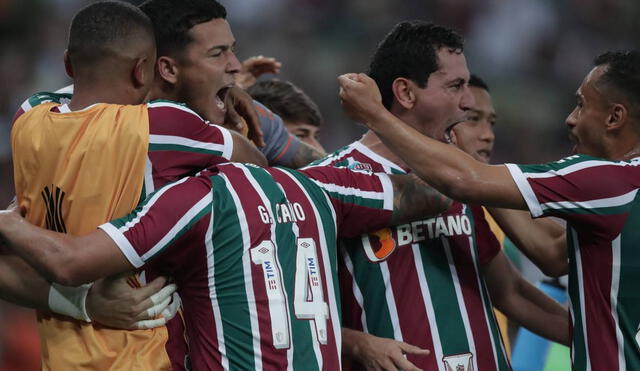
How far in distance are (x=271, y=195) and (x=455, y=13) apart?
29.6 feet

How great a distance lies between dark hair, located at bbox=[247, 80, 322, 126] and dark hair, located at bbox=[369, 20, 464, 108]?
186cm

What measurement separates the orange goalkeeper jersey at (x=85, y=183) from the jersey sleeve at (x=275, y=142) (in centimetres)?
158

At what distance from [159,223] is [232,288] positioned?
1.15ft

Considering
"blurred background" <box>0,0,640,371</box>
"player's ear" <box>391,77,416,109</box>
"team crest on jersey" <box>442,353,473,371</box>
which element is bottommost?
"team crest on jersey" <box>442,353,473,371</box>

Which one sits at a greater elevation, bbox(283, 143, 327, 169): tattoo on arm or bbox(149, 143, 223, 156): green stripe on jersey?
bbox(283, 143, 327, 169): tattoo on arm

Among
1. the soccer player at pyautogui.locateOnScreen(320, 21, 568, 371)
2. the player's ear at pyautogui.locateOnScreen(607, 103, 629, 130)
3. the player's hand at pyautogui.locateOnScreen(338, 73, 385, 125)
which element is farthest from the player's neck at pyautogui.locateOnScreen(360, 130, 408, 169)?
the player's ear at pyautogui.locateOnScreen(607, 103, 629, 130)

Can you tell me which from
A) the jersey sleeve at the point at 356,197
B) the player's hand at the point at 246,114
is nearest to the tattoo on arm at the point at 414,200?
the jersey sleeve at the point at 356,197

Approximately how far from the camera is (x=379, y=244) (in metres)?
3.87

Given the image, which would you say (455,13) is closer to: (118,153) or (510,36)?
(510,36)

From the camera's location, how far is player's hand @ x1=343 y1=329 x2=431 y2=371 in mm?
3699

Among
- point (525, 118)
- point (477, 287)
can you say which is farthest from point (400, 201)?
point (525, 118)

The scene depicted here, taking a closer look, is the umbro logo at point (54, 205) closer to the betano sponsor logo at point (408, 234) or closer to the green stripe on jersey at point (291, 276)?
Result: the green stripe on jersey at point (291, 276)

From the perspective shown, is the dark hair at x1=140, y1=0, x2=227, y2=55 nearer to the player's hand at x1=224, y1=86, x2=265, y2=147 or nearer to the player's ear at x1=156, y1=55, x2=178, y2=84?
the player's ear at x1=156, y1=55, x2=178, y2=84

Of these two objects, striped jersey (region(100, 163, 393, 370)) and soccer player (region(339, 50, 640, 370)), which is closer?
striped jersey (region(100, 163, 393, 370))
